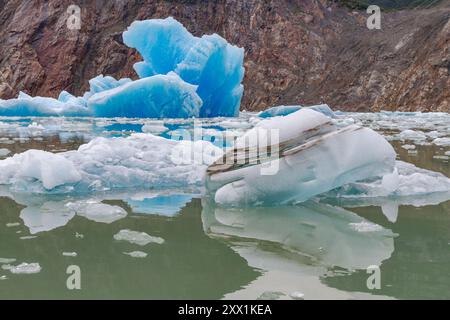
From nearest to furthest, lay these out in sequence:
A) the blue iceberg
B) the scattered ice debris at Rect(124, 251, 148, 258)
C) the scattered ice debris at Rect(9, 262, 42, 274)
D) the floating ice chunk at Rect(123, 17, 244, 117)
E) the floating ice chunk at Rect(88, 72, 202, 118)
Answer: the scattered ice debris at Rect(9, 262, 42, 274)
the scattered ice debris at Rect(124, 251, 148, 258)
the floating ice chunk at Rect(88, 72, 202, 118)
the blue iceberg
the floating ice chunk at Rect(123, 17, 244, 117)

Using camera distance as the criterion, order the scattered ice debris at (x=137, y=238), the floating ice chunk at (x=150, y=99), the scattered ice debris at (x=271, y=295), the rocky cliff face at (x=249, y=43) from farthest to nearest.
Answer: the rocky cliff face at (x=249, y=43) → the floating ice chunk at (x=150, y=99) → the scattered ice debris at (x=137, y=238) → the scattered ice debris at (x=271, y=295)

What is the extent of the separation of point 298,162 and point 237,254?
47.8 inches

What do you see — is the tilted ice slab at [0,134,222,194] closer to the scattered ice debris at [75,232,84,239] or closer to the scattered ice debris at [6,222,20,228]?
the scattered ice debris at [6,222,20,228]

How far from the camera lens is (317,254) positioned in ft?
8.63

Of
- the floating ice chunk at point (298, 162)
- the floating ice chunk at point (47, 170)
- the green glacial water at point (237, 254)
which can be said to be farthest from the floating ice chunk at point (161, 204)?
the floating ice chunk at point (47, 170)

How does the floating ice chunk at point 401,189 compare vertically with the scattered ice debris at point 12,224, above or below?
above

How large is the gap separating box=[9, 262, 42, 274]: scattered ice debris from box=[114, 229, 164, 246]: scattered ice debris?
22.3 inches

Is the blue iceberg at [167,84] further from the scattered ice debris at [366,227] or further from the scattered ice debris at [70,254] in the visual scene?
the scattered ice debris at [70,254]

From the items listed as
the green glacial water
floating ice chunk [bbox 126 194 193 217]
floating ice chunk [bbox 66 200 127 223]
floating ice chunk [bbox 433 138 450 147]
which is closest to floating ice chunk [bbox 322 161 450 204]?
the green glacial water

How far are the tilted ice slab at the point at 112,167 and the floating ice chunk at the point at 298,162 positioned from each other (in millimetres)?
939

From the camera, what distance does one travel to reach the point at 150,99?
1602cm

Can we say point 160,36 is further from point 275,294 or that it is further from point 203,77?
point 275,294

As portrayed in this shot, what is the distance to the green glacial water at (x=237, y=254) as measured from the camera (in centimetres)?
211

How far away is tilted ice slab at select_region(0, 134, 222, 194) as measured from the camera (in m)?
4.20
